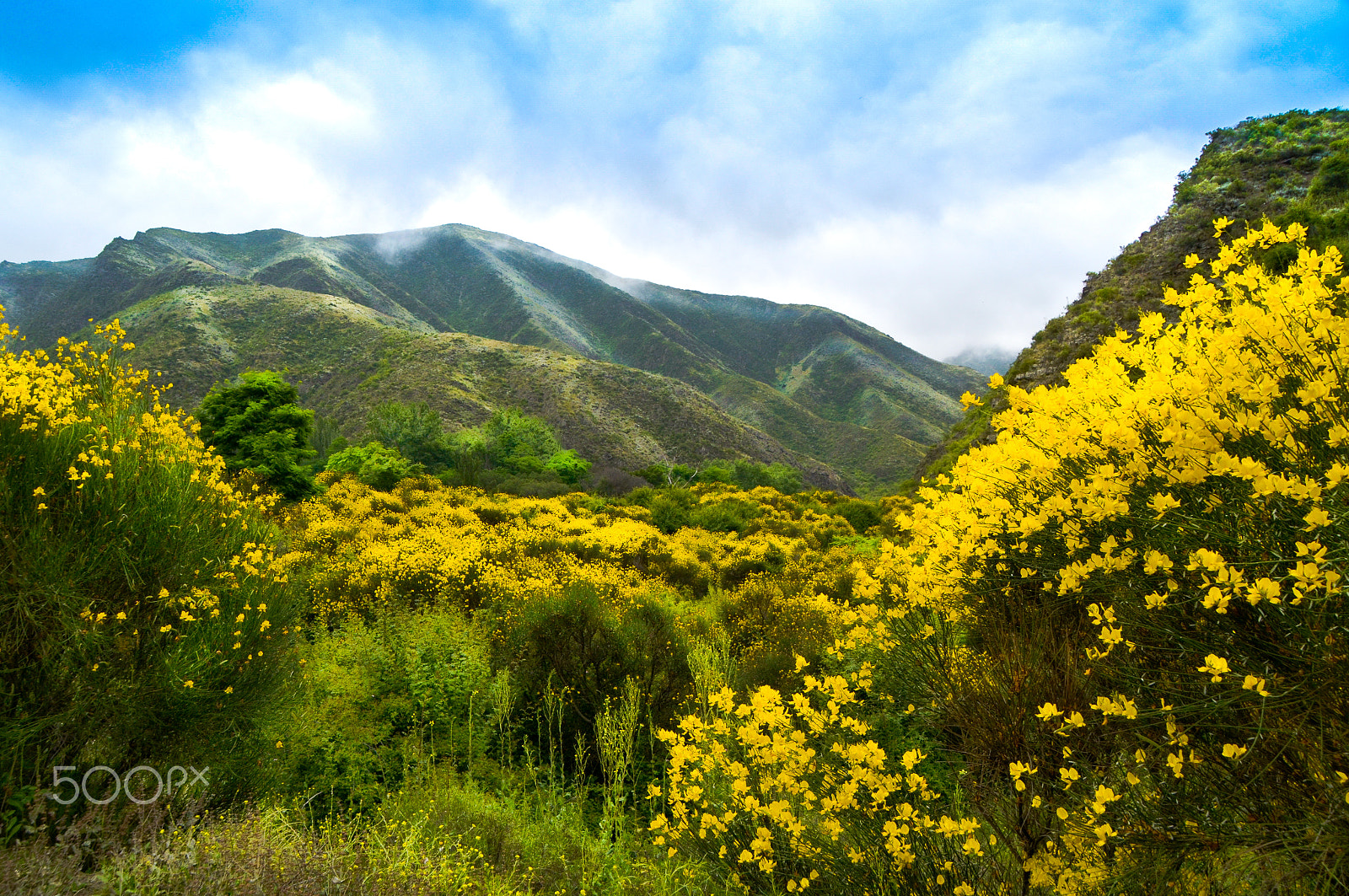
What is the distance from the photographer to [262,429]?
702 inches

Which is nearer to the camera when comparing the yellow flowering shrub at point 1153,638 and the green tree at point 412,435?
the yellow flowering shrub at point 1153,638

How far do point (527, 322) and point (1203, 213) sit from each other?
124478mm

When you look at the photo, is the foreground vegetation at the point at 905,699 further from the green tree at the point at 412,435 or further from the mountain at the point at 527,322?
the mountain at the point at 527,322

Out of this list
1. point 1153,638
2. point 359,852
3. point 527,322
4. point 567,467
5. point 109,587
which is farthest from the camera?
point 527,322

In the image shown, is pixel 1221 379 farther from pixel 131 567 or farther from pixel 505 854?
pixel 131 567

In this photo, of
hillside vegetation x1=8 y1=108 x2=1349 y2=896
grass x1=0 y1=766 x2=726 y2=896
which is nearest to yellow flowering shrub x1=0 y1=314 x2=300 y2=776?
hillside vegetation x1=8 y1=108 x2=1349 y2=896

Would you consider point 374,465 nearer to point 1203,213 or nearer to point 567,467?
point 567,467

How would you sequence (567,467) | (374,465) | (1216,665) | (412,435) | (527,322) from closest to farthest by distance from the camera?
(1216,665)
(374,465)
(412,435)
(567,467)
(527,322)

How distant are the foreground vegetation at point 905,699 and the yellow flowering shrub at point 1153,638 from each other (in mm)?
15

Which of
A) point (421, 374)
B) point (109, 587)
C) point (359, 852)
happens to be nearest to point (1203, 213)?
point (359, 852)

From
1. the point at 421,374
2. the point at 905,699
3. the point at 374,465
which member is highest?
the point at 421,374

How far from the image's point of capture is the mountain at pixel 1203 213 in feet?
50.3

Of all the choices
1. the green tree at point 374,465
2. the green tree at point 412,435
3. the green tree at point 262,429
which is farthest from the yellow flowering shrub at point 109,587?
the green tree at point 412,435

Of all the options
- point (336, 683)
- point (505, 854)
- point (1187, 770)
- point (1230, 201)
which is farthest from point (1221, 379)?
point (1230, 201)
